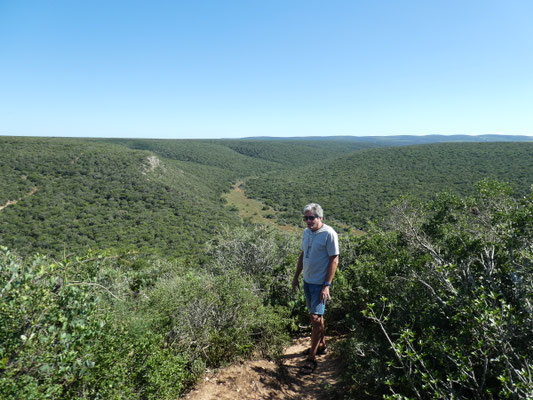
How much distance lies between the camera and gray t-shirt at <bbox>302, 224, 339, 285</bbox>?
3.04 m

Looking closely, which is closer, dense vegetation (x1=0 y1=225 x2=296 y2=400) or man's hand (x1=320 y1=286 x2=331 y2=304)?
dense vegetation (x1=0 y1=225 x2=296 y2=400)

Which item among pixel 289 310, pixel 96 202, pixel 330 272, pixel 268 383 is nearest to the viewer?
pixel 268 383

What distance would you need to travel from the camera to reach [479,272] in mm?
2980

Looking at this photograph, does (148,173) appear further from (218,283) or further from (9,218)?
(218,283)

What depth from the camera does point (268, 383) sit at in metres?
2.90

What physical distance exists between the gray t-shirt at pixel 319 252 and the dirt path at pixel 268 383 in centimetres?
113

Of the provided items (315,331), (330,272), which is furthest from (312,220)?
(315,331)

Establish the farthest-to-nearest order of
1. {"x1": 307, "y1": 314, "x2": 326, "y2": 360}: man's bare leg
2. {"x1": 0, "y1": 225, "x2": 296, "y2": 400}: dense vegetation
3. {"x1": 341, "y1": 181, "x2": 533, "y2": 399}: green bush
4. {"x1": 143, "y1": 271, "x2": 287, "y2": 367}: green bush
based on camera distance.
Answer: {"x1": 307, "y1": 314, "x2": 326, "y2": 360}: man's bare leg
{"x1": 143, "y1": 271, "x2": 287, "y2": 367}: green bush
{"x1": 341, "y1": 181, "x2": 533, "y2": 399}: green bush
{"x1": 0, "y1": 225, "x2": 296, "y2": 400}: dense vegetation

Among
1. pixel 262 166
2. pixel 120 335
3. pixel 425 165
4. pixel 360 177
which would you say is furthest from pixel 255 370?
pixel 262 166

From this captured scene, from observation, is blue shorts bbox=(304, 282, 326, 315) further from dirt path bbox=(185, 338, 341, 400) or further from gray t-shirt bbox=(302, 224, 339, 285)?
dirt path bbox=(185, 338, 341, 400)

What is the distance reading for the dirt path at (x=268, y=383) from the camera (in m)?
2.69

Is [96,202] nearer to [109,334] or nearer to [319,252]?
[109,334]

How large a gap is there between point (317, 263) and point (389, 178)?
50.9 metres

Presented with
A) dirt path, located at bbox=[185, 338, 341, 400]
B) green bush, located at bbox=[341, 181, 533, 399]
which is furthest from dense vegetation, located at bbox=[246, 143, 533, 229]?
dirt path, located at bbox=[185, 338, 341, 400]
